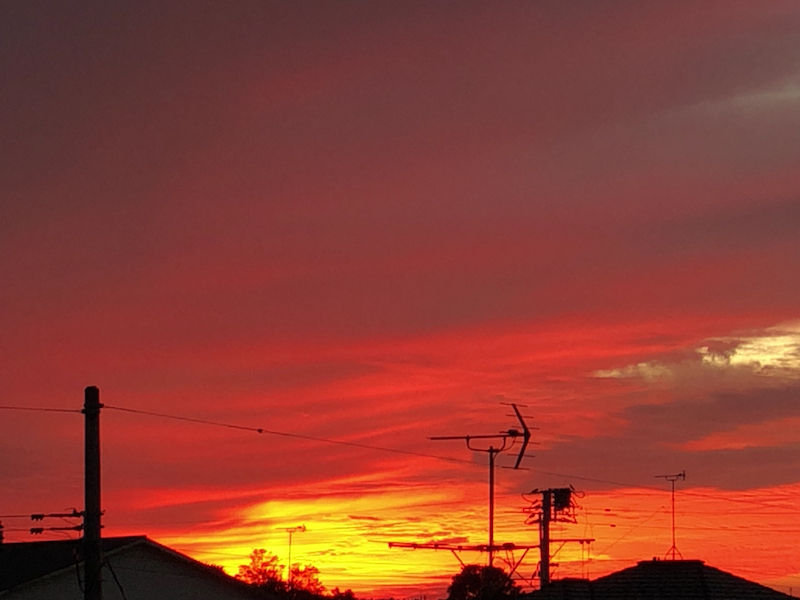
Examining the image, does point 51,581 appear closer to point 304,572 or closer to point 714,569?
point 714,569

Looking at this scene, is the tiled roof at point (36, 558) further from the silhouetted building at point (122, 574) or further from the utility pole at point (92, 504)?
the utility pole at point (92, 504)

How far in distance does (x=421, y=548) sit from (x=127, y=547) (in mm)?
21670

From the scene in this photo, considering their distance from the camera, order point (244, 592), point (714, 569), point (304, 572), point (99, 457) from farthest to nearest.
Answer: point (304, 572)
point (244, 592)
point (714, 569)
point (99, 457)

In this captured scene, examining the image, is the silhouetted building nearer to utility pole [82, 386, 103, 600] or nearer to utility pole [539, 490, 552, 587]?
utility pole [82, 386, 103, 600]

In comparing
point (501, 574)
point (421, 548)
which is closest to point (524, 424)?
point (421, 548)

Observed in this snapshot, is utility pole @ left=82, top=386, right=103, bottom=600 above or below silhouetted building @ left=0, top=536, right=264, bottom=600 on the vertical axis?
above

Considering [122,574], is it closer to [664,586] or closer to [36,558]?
[36,558]

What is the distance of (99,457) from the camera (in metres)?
30.8

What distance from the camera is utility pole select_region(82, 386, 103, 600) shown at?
99.9 feet

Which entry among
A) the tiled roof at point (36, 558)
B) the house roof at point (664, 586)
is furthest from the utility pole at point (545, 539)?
the tiled roof at point (36, 558)

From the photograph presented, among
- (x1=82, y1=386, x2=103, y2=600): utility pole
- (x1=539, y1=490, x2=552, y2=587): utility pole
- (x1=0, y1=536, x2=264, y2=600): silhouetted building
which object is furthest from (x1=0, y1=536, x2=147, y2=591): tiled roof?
(x1=539, y1=490, x2=552, y2=587): utility pole

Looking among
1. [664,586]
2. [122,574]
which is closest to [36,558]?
[122,574]

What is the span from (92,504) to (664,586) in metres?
26.7

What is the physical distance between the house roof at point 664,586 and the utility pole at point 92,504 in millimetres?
24177
